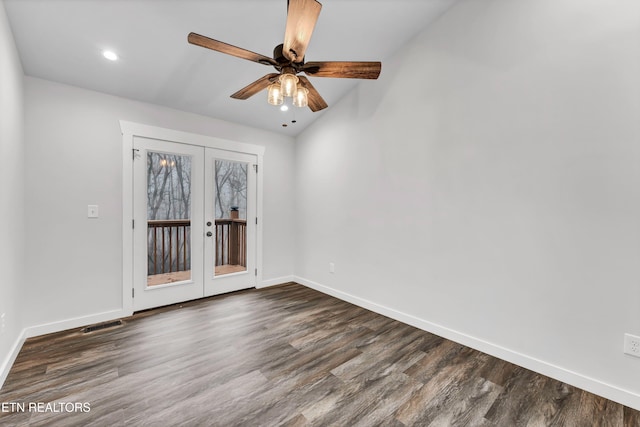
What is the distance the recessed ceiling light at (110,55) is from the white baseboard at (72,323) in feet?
8.38

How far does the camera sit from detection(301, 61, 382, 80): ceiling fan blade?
6.56ft

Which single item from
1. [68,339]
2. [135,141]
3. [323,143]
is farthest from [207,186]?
[68,339]

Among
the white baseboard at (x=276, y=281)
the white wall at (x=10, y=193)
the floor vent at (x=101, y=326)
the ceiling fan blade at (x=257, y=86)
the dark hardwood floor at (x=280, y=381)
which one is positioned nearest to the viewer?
the dark hardwood floor at (x=280, y=381)

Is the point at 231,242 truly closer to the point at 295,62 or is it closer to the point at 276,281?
the point at 276,281

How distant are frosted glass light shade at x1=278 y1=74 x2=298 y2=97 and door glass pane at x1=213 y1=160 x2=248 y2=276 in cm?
215

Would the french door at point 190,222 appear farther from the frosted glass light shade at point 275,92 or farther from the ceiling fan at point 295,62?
the frosted glass light shade at point 275,92

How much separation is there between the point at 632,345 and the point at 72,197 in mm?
4730

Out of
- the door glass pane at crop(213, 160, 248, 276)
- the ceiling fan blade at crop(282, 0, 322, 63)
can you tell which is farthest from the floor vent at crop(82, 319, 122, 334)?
the ceiling fan blade at crop(282, 0, 322, 63)

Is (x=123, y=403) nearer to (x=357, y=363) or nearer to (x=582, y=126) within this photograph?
(x=357, y=363)

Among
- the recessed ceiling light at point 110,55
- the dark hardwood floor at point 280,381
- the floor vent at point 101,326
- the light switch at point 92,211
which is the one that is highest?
the recessed ceiling light at point 110,55

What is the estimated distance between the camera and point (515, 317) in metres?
2.25

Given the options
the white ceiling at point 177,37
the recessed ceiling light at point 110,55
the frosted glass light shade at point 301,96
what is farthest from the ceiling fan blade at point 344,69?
the recessed ceiling light at point 110,55

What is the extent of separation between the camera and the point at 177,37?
7.92 ft

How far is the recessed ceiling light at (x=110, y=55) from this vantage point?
2.45 metres
